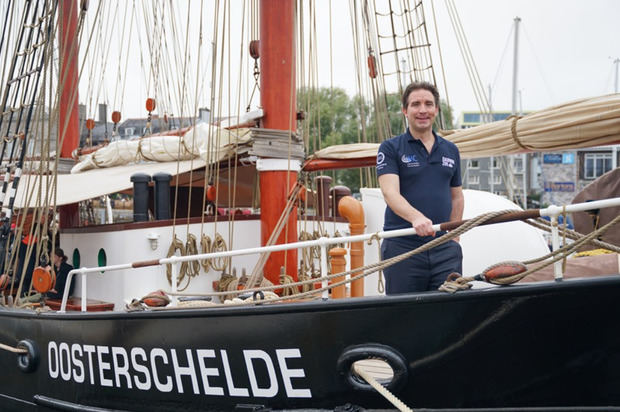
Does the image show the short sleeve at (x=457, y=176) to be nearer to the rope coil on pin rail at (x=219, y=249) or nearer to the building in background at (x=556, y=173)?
the rope coil on pin rail at (x=219, y=249)

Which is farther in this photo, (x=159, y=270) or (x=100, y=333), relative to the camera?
(x=159, y=270)

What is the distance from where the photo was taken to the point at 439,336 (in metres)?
3.21

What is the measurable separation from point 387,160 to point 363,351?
959mm

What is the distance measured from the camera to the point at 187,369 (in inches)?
157

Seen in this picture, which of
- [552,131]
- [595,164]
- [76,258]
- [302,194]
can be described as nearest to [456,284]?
[552,131]

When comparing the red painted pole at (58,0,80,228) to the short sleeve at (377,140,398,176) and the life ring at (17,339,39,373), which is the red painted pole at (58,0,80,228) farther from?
the short sleeve at (377,140,398,176)

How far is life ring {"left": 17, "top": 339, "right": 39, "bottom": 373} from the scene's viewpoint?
5094 mm

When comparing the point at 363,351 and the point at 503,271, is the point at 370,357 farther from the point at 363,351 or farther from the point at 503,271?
the point at 503,271

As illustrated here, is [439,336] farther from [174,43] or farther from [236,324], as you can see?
[174,43]

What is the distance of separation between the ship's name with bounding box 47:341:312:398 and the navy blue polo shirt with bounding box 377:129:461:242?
39.9 inches

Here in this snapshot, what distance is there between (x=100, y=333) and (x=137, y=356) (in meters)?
0.39

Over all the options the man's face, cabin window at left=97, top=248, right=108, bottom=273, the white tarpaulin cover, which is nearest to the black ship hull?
the man's face

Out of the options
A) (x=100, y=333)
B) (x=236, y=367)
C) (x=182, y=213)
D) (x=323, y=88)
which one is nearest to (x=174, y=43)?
(x=182, y=213)

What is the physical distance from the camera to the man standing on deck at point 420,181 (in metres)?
3.35
